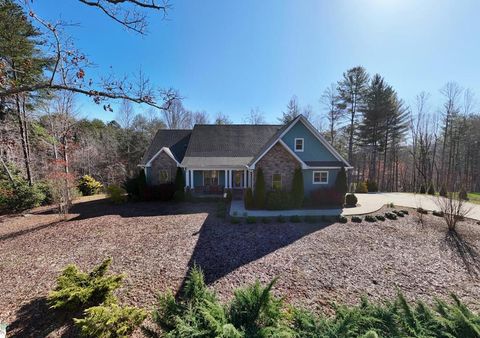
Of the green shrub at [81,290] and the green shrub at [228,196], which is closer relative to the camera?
the green shrub at [81,290]

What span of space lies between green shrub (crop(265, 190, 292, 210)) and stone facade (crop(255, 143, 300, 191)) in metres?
1.15

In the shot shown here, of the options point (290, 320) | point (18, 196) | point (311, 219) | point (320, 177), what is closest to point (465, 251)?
point (311, 219)

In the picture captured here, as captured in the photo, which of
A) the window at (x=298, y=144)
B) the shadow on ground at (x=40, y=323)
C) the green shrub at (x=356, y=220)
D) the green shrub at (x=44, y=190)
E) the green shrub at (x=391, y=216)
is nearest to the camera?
the shadow on ground at (x=40, y=323)

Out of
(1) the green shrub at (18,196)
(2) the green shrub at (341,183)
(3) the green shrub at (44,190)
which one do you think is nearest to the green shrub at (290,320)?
(2) the green shrub at (341,183)

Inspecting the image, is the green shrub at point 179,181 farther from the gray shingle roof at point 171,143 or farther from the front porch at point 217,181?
the gray shingle roof at point 171,143

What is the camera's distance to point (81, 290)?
4.20 m

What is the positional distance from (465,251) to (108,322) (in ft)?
38.0

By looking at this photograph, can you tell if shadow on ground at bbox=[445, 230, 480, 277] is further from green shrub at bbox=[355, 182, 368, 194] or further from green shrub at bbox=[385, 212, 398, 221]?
green shrub at bbox=[355, 182, 368, 194]

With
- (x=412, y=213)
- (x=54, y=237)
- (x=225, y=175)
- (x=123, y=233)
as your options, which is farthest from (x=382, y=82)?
(x=54, y=237)

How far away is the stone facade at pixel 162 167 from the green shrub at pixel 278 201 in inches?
372

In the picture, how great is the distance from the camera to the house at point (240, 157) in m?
14.8

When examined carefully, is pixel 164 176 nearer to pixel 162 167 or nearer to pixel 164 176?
pixel 164 176

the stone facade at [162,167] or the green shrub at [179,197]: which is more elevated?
the stone facade at [162,167]

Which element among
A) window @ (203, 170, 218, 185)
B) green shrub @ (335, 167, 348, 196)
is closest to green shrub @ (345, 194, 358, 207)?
green shrub @ (335, 167, 348, 196)
